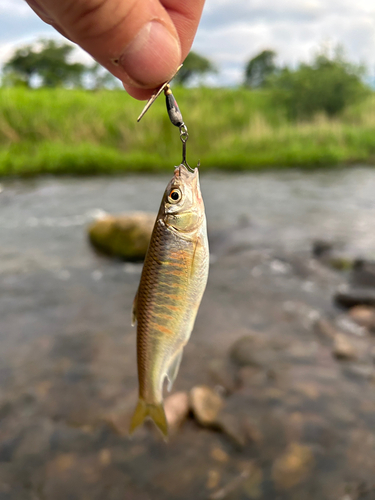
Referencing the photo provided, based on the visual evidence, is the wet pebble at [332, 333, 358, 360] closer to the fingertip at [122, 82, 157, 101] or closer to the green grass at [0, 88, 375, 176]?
the fingertip at [122, 82, 157, 101]

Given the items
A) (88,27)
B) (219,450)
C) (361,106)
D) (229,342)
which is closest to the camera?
(88,27)

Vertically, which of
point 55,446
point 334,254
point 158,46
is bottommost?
point 55,446

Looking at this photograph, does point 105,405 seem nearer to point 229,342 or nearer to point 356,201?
point 229,342

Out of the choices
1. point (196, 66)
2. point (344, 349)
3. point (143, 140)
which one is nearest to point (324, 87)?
point (143, 140)

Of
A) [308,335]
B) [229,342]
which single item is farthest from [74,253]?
[308,335]

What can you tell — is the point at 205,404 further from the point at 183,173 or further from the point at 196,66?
the point at 196,66

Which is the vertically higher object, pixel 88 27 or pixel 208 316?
pixel 88 27

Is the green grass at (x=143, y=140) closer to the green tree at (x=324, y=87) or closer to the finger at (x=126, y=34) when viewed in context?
the green tree at (x=324, y=87)

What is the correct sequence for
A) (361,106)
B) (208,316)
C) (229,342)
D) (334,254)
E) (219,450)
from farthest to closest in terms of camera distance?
(361,106)
(334,254)
(208,316)
(229,342)
(219,450)
